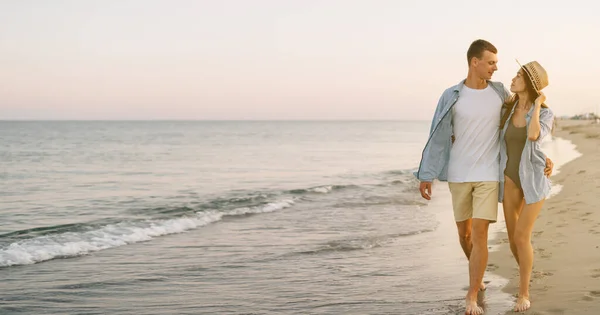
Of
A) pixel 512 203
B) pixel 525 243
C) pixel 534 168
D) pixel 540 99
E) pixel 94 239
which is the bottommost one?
pixel 94 239

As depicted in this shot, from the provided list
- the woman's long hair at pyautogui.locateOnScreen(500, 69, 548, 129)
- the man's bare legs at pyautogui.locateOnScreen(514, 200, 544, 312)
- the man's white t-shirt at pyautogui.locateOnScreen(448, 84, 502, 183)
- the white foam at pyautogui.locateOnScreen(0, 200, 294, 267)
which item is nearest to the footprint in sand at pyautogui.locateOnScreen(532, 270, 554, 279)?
the man's bare legs at pyautogui.locateOnScreen(514, 200, 544, 312)

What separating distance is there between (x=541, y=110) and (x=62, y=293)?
5.03 meters

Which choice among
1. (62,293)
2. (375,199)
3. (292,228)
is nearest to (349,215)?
(292,228)

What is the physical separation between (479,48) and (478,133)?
0.67 metres

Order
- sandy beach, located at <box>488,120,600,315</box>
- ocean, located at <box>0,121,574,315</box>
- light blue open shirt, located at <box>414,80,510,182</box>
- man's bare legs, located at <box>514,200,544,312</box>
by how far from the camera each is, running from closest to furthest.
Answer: man's bare legs, located at <box>514,200,544,312</box> → light blue open shirt, located at <box>414,80,510,182</box> → sandy beach, located at <box>488,120,600,315</box> → ocean, located at <box>0,121,574,315</box>

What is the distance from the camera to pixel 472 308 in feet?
17.6

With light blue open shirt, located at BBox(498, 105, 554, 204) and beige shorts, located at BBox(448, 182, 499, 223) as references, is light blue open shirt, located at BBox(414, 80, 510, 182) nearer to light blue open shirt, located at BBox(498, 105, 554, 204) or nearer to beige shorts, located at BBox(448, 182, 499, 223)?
beige shorts, located at BBox(448, 182, 499, 223)

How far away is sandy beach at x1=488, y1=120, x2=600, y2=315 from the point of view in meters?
5.55

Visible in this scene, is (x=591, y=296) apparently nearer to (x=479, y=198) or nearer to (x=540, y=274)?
(x=540, y=274)

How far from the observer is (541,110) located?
521cm

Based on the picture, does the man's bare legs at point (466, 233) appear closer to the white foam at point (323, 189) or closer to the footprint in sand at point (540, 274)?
the footprint in sand at point (540, 274)

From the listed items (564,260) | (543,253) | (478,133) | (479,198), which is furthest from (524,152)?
(543,253)

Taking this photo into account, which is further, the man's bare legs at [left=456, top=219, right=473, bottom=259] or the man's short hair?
the man's bare legs at [left=456, top=219, right=473, bottom=259]

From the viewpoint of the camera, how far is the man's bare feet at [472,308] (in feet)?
17.6
